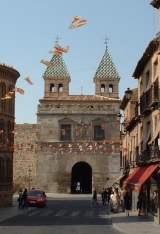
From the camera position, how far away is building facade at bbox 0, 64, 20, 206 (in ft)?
115

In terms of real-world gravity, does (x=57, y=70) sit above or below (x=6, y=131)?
above

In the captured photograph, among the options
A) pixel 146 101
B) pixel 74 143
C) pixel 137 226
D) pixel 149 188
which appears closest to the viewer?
pixel 137 226

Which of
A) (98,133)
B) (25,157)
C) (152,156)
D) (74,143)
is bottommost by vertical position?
(25,157)

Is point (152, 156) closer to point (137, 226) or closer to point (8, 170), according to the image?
point (137, 226)

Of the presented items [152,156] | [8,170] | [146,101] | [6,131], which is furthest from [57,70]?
→ [152,156]

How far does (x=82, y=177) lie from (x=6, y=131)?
24129mm

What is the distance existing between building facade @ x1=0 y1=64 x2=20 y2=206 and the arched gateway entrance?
67.2 ft

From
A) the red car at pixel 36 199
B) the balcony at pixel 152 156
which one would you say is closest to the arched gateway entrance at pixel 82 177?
the red car at pixel 36 199

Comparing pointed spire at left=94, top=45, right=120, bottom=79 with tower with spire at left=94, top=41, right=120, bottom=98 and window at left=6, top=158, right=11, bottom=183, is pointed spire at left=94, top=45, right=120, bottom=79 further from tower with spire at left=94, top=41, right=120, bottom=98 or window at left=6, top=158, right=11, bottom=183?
window at left=6, top=158, right=11, bottom=183

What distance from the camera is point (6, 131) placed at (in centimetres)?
3597

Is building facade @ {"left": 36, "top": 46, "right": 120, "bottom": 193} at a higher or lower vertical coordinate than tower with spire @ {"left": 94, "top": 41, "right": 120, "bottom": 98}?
lower

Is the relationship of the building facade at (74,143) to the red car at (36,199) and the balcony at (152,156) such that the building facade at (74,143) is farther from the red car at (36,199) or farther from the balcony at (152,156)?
the balcony at (152,156)

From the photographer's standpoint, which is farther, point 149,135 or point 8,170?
point 8,170

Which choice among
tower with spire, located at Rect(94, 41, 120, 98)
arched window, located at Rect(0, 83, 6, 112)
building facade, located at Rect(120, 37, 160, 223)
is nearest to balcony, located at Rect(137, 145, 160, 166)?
building facade, located at Rect(120, 37, 160, 223)
